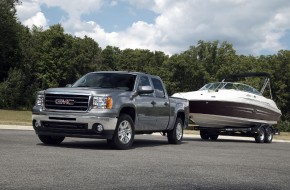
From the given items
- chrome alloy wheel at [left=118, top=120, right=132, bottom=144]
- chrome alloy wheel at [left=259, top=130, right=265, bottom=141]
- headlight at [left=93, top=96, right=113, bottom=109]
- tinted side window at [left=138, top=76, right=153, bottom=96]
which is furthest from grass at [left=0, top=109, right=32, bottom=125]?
headlight at [left=93, top=96, right=113, bottom=109]

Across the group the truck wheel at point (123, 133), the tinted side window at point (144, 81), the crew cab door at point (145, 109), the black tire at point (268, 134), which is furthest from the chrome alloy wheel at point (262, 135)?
the truck wheel at point (123, 133)

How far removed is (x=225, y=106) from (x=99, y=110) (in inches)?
375

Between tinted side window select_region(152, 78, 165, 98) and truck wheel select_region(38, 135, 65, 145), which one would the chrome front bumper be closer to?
truck wheel select_region(38, 135, 65, 145)

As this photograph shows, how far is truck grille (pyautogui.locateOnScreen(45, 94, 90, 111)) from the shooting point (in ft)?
37.6

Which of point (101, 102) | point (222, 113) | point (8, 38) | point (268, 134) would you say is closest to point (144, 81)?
point (101, 102)

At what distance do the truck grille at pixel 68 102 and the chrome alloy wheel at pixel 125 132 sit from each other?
105 centimetres

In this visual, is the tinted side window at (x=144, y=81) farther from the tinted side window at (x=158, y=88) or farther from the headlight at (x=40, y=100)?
the headlight at (x=40, y=100)

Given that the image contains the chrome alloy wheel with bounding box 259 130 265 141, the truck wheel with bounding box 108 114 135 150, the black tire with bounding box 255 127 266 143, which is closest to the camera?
the truck wheel with bounding box 108 114 135 150

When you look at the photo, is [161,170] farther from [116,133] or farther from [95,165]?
[116,133]

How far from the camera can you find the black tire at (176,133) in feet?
49.3

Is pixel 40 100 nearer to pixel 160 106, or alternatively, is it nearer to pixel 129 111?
pixel 129 111

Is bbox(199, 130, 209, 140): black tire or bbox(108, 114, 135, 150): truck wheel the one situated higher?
bbox(108, 114, 135, 150): truck wheel

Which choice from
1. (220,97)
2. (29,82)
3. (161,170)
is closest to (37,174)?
(161,170)

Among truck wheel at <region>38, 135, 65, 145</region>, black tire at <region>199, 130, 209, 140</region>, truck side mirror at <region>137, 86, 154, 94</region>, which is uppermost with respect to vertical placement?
truck side mirror at <region>137, 86, 154, 94</region>
